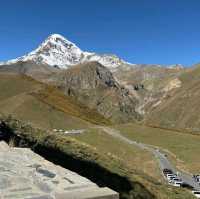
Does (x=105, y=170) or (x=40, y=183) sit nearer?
(x=40, y=183)

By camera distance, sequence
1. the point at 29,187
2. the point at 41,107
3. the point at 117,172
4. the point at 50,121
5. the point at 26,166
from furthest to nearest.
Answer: the point at 41,107 → the point at 50,121 → the point at 117,172 → the point at 26,166 → the point at 29,187

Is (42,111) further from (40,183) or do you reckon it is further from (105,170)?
(40,183)

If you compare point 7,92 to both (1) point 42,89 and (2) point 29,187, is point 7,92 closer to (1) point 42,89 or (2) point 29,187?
(1) point 42,89

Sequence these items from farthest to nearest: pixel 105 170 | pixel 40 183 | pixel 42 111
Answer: pixel 42 111 → pixel 105 170 → pixel 40 183

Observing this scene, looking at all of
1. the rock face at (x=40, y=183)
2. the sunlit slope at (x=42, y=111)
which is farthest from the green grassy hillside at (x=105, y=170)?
the sunlit slope at (x=42, y=111)

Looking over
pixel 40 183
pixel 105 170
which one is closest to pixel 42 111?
pixel 105 170

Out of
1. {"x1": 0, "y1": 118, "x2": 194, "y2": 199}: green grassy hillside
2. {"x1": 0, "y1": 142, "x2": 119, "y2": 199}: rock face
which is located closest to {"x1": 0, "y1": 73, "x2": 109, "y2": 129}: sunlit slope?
{"x1": 0, "y1": 118, "x2": 194, "y2": 199}: green grassy hillside

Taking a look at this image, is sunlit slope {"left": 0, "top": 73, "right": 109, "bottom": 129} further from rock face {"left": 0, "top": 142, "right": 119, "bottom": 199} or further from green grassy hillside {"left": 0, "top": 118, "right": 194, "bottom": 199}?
rock face {"left": 0, "top": 142, "right": 119, "bottom": 199}

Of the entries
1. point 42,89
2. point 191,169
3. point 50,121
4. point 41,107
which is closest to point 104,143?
point 191,169

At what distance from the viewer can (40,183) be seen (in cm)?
732

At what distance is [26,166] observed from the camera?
876 centimetres

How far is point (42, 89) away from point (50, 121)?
4984 cm

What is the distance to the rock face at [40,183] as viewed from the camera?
21.6 feet

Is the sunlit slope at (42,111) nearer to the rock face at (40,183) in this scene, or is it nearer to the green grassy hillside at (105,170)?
the green grassy hillside at (105,170)
